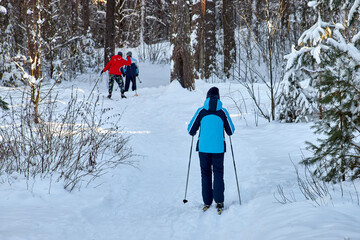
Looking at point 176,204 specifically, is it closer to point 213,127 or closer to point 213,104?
point 213,127

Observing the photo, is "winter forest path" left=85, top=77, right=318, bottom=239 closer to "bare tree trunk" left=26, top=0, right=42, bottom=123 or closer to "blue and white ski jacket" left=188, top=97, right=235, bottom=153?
"blue and white ski jacket" left=188, top=97, right=235, bottom=153

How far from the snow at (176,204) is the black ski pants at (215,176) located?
0.19 metres

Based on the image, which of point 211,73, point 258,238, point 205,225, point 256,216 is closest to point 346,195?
point 256,216

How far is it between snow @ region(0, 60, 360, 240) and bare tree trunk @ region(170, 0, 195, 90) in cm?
500

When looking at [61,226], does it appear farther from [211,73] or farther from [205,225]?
[211,73]

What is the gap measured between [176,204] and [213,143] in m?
1.11

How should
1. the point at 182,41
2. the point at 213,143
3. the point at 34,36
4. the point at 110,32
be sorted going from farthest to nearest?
the point at 110,32
the point at 182,41
the point at 34,36
the point at 213,143

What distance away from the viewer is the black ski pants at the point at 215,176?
493cm

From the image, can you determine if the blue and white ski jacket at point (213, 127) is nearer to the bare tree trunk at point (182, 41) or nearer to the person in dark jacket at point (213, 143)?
the person in dark jacket at point (213, 143)

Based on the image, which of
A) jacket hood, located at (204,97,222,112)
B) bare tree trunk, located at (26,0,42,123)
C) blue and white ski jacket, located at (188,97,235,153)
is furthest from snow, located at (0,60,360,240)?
bare tree trunk, located at (26,0,42,123)

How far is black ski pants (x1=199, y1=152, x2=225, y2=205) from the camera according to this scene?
493 centimetres

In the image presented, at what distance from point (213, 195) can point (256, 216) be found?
915 mm

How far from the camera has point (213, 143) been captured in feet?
16.1

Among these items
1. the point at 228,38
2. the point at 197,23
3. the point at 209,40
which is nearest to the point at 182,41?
the point at 197,23
